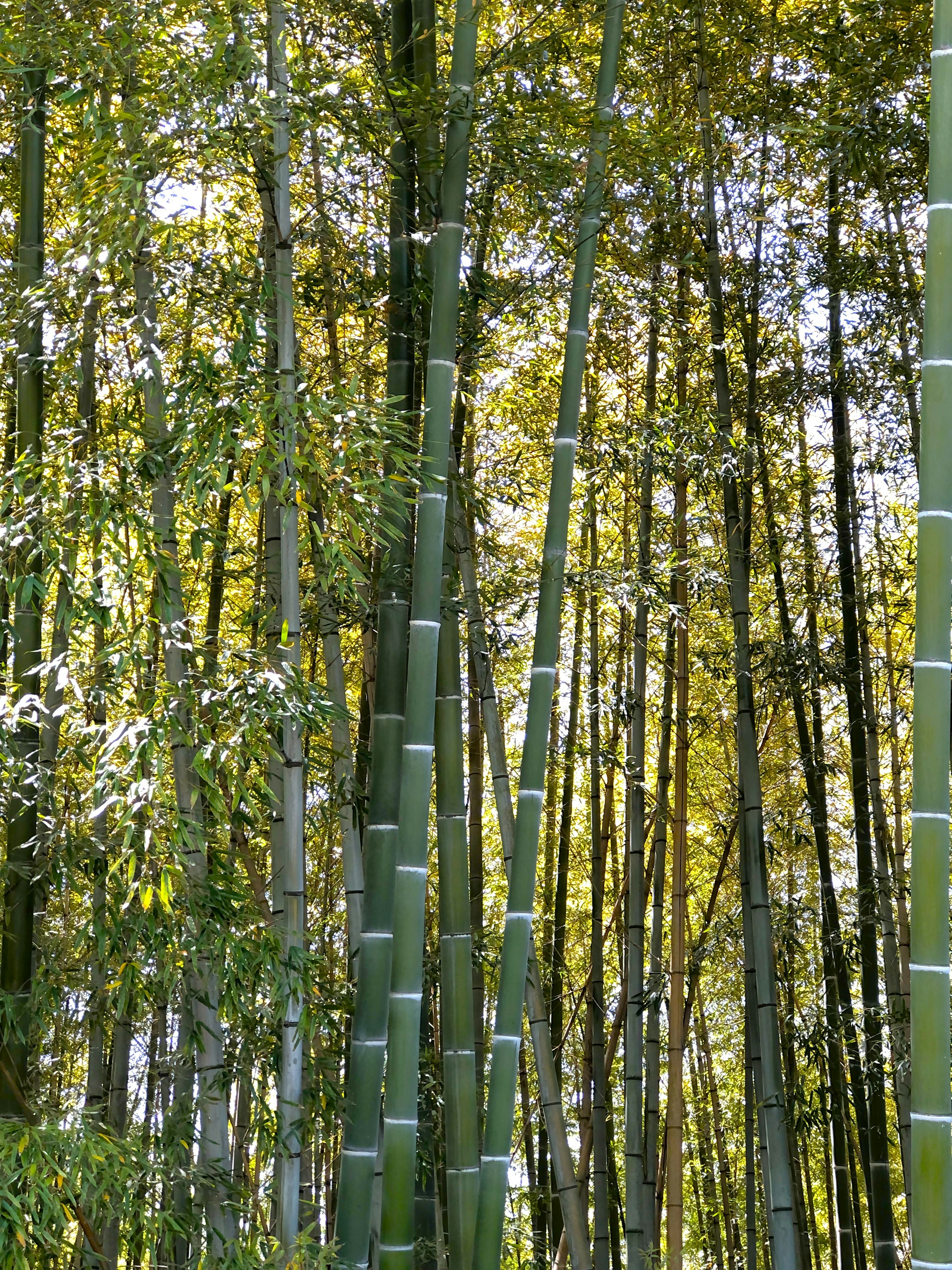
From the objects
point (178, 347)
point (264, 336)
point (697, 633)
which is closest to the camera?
point (264, 336)

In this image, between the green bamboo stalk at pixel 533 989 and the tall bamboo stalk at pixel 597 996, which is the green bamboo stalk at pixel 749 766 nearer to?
the green bamboo stalk at pixel 533 989

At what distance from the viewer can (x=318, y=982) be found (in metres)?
3.38

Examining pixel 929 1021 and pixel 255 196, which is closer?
pixel 929 1021

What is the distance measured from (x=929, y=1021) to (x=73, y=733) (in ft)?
6.33

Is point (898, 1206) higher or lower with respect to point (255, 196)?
lower

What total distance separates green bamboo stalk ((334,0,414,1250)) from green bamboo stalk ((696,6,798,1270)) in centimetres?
121

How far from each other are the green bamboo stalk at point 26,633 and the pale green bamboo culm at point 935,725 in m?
1.89

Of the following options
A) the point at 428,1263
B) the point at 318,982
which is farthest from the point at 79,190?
the point at 428,1263

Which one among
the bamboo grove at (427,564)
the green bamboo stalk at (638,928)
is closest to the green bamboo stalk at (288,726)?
the bamboo grove at (427,564)

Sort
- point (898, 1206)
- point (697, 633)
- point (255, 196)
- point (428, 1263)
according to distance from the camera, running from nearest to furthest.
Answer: point (255, 196) → point (428, 1263) → point (697, 633) → point (898, 1206)

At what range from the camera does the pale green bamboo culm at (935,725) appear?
79.7 inches

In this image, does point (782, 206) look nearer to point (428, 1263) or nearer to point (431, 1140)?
point (431, 1140)

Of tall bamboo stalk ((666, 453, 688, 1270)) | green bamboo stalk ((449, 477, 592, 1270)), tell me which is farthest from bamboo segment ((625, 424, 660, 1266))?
green bamboo stalk ((449, 477, 592, 1270))

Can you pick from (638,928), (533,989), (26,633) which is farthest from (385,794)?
(638,928)
